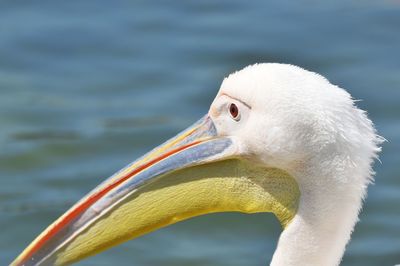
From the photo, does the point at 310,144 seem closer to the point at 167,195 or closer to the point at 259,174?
the point at 259,174

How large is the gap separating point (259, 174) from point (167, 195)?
42 cm

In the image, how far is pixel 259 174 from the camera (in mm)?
5492

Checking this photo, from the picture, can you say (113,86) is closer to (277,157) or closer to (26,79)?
(26,79)

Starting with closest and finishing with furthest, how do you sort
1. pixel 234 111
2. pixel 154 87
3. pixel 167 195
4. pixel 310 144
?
pixel 310 144 → pixel 234 111 → pixel 167 195 → pixel 154 87

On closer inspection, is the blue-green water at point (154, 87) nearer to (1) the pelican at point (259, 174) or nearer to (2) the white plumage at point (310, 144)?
(1) the pelican at point (259, 174)

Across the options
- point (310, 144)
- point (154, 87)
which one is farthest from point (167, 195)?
point (154, 87)

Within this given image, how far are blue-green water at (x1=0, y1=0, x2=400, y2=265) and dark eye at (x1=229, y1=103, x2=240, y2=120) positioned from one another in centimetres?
289

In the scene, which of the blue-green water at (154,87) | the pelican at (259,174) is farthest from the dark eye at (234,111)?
the blue-green water at (154,87)

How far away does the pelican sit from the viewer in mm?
5168

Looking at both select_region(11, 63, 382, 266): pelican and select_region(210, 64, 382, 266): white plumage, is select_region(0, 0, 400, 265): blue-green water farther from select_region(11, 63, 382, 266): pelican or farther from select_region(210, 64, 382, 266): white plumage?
select_region(210, 64, 382, 266): white plumage

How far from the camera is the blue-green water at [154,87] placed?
27.5ft

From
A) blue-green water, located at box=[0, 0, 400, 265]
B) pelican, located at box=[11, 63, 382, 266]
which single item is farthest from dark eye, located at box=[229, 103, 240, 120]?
blue-green water, located at box=[0, 0, 400, 265]

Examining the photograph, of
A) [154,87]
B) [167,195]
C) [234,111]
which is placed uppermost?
[154,87]

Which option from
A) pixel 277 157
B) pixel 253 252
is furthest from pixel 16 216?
pixel 277 157
